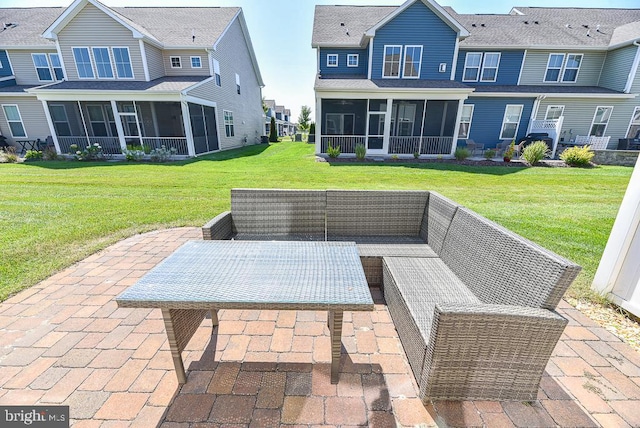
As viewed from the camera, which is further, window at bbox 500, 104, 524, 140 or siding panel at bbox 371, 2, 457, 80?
window at bbox 500, 104, 524, 140

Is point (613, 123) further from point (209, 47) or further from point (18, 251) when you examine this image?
point (18, 251)

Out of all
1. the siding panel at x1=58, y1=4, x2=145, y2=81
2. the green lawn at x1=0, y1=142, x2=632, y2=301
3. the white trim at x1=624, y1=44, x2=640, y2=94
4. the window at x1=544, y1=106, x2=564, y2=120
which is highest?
the siding panel at x1=58, y1=4, x2=145, y2=81

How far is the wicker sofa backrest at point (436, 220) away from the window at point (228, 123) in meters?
17.0

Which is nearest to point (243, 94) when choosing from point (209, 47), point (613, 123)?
point (209, 47)

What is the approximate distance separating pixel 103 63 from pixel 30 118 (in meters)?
6.21

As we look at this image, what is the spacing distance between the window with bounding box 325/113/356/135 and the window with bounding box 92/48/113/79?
36.8 ft

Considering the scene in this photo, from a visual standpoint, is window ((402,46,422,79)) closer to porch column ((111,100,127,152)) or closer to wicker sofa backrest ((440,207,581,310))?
wicker sofa backrest ((440,207,581,310))

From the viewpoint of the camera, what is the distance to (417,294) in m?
2.28

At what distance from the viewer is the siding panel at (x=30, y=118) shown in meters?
15.0

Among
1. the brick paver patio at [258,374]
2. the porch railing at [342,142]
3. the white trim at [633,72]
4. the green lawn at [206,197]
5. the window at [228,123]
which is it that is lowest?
the brick paver patio at [258,374]

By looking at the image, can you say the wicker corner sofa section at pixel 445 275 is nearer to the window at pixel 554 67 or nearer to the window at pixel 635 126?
the window at pixel 554 67

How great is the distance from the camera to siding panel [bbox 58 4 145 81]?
12883mm

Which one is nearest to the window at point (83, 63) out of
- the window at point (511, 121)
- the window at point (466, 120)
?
the window at point (466, 120)

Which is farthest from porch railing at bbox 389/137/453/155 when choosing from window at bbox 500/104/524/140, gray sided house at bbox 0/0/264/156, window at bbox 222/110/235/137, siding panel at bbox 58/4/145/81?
siding panel at bbox 58/4/145/81
